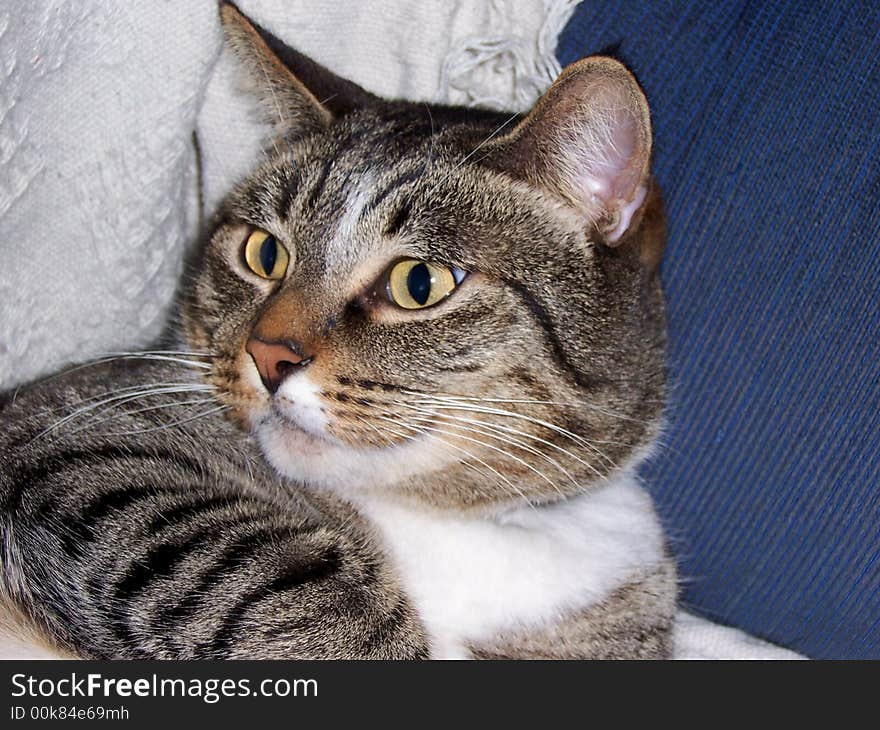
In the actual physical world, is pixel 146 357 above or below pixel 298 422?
below

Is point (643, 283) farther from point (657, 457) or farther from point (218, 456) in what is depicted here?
point (218, 456)

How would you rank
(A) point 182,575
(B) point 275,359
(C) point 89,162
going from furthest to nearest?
(C) point 89,162
(B) point 275,359
(A) point 182,575

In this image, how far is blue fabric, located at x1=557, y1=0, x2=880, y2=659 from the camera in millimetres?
1720

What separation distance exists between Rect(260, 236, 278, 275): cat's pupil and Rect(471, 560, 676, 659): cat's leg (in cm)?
69

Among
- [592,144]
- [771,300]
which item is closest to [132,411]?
[592,144]

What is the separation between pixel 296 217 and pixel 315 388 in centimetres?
33

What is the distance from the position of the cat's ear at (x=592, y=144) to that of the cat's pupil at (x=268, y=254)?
1.31 ft

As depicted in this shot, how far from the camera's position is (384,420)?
4.44 feet

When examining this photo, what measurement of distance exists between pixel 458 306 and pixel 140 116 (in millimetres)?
773

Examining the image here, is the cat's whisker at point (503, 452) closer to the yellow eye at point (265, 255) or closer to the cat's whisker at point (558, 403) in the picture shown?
the cat's whisker at point (558, 403)

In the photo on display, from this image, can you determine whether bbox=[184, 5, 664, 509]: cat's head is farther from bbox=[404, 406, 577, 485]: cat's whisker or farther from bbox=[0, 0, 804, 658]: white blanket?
bbox=[0, 0, 804, 658]: white blanket

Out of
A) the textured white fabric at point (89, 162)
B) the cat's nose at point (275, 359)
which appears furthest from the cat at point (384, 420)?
the textured white fabric at point (89, 162)

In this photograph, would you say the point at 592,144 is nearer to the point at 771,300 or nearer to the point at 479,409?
the point at 479,409

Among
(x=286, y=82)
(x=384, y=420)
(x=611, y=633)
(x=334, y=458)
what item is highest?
(x=286, y=82)
